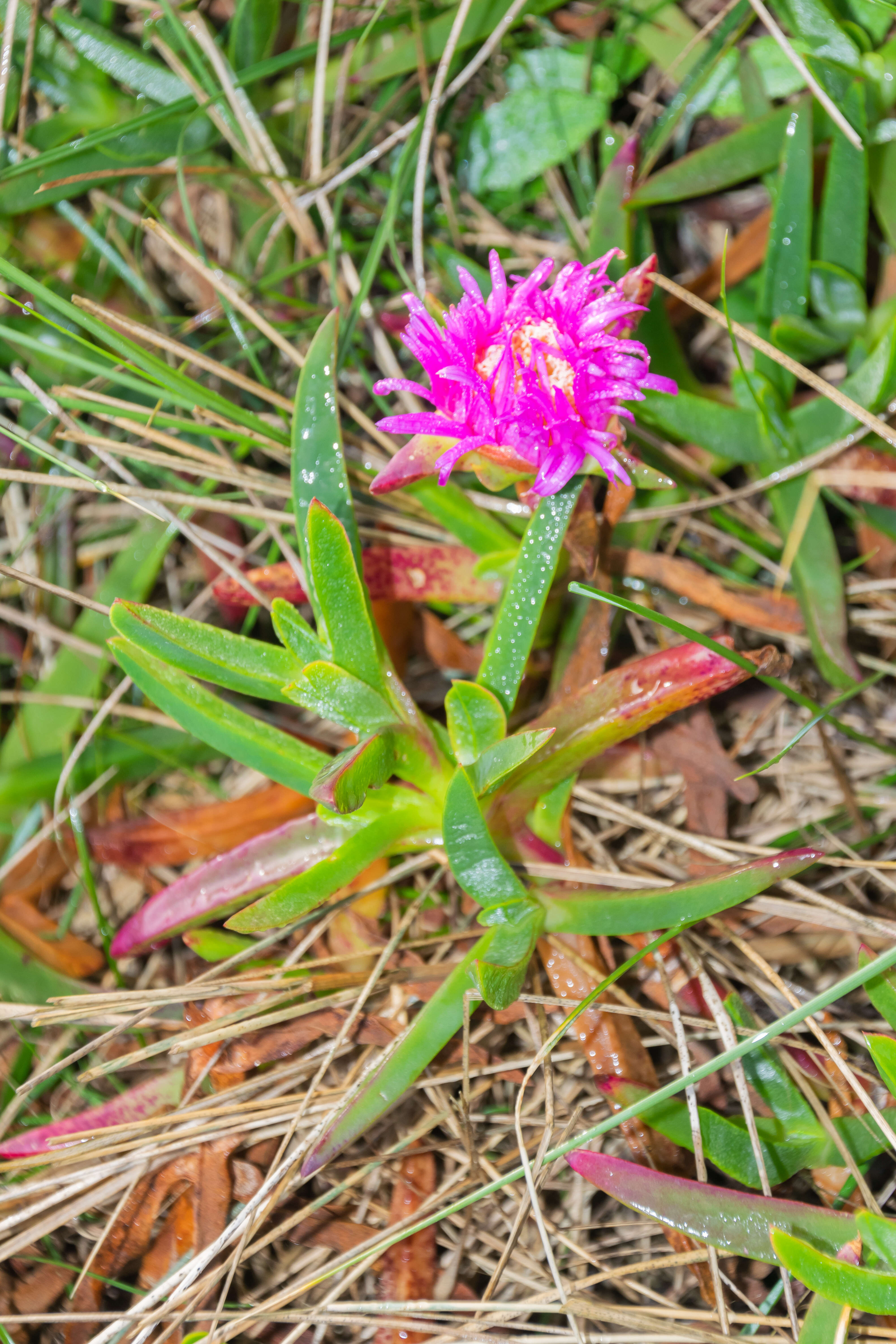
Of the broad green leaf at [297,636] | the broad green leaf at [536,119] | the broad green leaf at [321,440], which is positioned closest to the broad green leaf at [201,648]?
the broad green leaf at [297,636]

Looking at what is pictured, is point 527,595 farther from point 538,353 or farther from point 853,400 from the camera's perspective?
point 853,400

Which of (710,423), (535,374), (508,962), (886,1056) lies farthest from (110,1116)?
(710,423)

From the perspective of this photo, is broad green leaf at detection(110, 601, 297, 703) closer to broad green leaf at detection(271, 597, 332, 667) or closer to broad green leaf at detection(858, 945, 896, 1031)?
broad green leaf at detection(271, 597, 332, 667)

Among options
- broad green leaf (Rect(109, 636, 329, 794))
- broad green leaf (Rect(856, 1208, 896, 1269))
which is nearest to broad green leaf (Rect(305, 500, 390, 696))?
broad green leaf (Rect(109, 636, 329, 794))

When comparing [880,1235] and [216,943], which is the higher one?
[216,943]

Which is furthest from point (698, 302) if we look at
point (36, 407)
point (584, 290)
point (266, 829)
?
point (36, 407)

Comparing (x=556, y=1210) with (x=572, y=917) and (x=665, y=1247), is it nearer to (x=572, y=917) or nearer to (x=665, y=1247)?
(x=665, y=1247)
